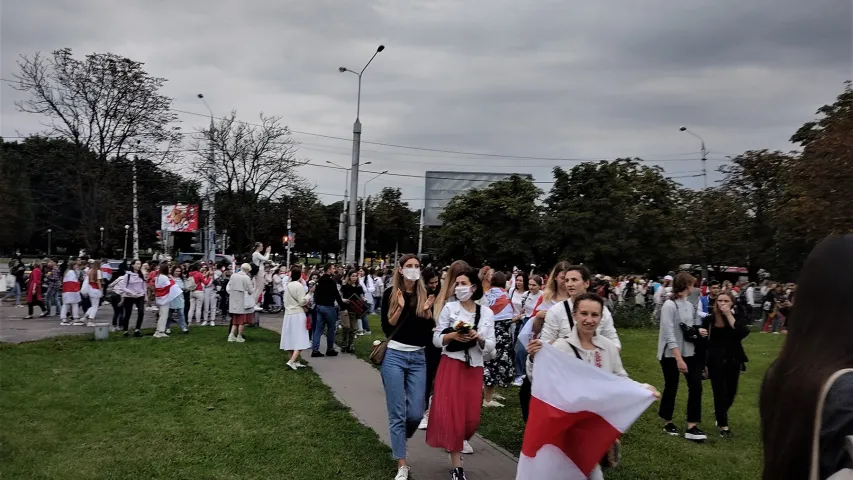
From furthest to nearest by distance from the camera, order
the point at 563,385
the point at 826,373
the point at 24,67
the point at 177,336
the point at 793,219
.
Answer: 1. the point at 24,67
2. the point at 793,219
3. the point at 177,336
4. the point at 563,385
5. the point at 826,373

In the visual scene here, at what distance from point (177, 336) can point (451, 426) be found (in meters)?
12.4

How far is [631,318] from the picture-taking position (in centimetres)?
2277

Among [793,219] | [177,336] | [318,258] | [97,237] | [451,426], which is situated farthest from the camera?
[318,258]

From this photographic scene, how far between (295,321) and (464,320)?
701cm

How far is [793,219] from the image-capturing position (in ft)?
74.7

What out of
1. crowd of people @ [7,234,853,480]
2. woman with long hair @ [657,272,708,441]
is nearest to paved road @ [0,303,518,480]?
crowd of people @ [7,234,853,480]

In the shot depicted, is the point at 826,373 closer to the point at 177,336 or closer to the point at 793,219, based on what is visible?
the point at 177,336

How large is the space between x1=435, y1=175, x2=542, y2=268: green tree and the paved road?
1074 inches

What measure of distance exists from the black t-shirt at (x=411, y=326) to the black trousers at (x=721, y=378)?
13.6 feet

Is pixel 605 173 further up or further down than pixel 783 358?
further up

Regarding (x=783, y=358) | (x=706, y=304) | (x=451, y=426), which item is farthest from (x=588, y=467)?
(x=706, y=304)

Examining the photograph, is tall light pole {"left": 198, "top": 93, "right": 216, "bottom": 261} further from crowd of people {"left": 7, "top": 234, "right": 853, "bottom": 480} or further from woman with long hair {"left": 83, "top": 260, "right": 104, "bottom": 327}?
crowd of people {"left": 7, "top": 234, "right": 853, "bottom": 480}

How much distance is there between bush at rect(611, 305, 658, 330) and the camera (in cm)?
2258

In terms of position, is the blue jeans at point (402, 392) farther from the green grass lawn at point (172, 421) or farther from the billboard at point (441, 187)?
the billboard at point (441, 187)
